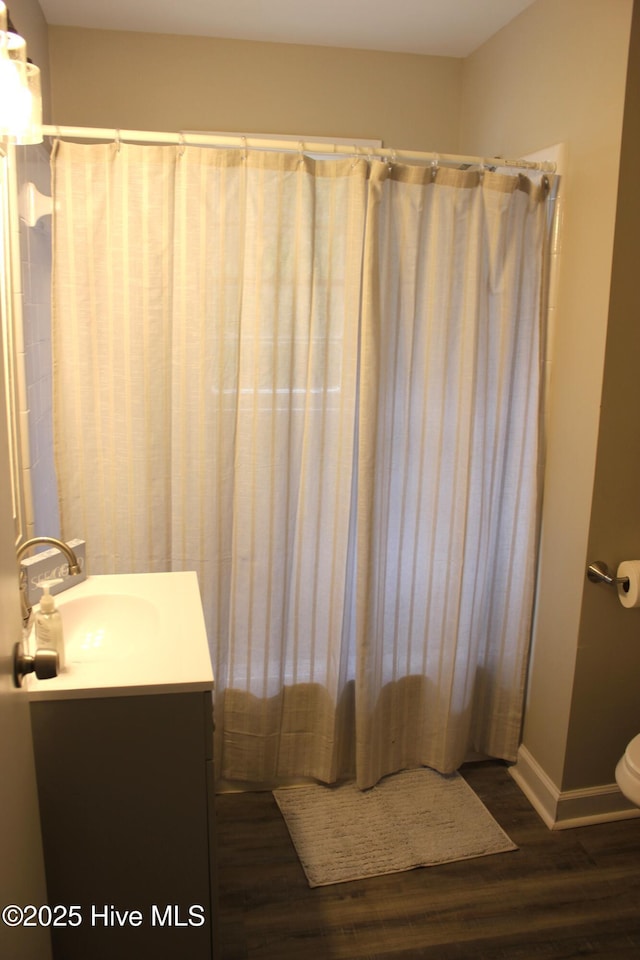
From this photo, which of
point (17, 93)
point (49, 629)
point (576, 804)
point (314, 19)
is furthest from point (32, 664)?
point (314, 19)

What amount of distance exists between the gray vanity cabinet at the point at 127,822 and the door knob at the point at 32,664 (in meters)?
0.21

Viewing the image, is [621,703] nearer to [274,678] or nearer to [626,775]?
[626,775]

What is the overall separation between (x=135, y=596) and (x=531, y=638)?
134 cm

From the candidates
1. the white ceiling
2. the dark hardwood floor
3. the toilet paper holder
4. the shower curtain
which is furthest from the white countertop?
the white ceiling

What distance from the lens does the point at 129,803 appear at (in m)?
1.46

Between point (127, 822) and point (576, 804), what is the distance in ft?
4.85

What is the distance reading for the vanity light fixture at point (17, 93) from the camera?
4.23 ft

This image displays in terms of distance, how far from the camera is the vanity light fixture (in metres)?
1.29

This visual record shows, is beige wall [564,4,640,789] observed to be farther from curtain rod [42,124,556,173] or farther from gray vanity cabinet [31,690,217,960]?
gray vanity cabinet [31,690,217,960]

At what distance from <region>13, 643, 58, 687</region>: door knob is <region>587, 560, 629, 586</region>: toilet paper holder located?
59.6 inches

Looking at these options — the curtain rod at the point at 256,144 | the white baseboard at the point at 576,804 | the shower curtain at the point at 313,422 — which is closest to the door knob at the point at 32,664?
the shower curtain at the point at 313,422

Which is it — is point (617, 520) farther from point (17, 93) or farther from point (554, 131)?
point (17, 93)

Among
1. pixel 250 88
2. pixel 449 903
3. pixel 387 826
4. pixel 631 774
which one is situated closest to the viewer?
pixel 631 774

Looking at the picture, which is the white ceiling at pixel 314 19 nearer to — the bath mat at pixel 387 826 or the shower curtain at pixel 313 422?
the shower curtain at pixel 313 422
